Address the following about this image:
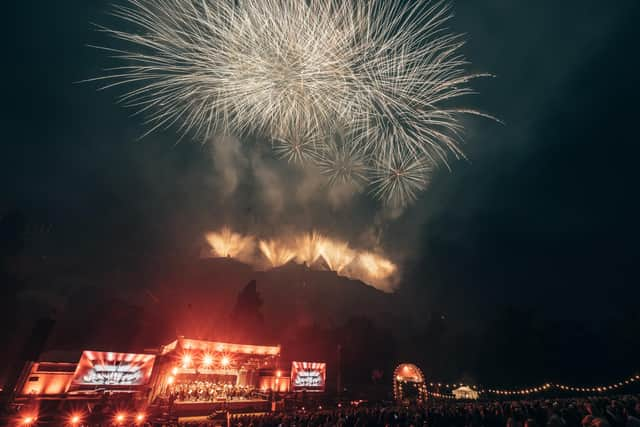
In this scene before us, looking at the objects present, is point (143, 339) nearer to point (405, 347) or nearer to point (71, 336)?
point (71, 336)

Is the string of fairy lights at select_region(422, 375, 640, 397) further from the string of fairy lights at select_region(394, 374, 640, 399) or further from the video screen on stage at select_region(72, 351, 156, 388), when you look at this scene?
the video screen on stage at select_region(72, 351, 156, 388)

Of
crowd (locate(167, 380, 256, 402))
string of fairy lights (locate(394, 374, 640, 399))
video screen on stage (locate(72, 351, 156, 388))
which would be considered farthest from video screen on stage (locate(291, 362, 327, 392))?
string of fairy lights (locate(394, 374, 640, 399))

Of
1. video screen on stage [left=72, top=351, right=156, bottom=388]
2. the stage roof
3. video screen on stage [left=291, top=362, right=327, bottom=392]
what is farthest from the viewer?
video screen on stage [left=291, top=362, right=327, bottom=392]

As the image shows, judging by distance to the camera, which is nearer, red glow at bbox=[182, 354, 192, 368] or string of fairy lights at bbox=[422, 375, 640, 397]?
red glow at bbox=[182, 354, 192, 368]

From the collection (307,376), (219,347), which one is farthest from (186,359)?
(307,376)

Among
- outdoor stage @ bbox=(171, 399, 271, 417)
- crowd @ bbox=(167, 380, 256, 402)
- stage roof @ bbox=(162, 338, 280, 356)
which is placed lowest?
outdoor stage @ bbox=(171, 399, 271, 417)

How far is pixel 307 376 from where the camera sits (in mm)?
26828

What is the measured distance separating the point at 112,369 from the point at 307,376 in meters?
15.7

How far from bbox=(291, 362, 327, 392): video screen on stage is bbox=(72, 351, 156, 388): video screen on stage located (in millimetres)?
11929

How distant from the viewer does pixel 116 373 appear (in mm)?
18359

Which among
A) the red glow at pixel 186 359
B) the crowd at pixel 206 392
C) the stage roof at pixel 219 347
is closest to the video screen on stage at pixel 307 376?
the stage roof at pixel 219 347

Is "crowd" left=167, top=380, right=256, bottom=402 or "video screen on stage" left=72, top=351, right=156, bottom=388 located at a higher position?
"video screen on stage" left=72, top=351, right=156, bottom=388

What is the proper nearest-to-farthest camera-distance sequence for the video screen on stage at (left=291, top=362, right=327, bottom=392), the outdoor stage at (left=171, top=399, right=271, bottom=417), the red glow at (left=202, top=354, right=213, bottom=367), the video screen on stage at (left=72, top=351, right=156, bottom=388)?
the video screen on stage at (left=72, top=351, right=156, bottom=388) → the outdoor stage at (left=171, top=399, right=271, bottom=417) → the red glow at (left=202, top=354, right=213, bottom=367) → the video screen on stage at (left=291, top=362, right=327, bottom=392)

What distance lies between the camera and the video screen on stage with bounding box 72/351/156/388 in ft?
56.9
